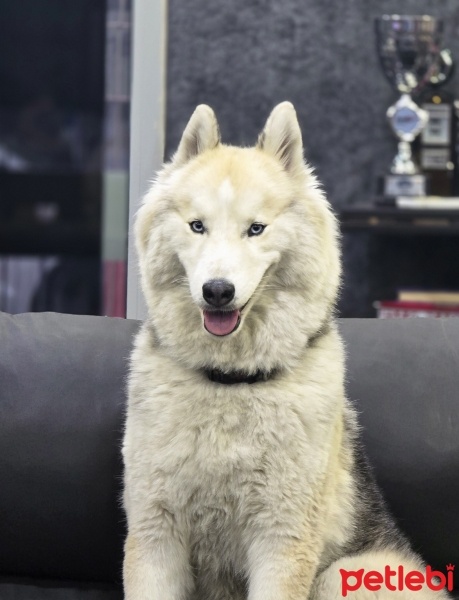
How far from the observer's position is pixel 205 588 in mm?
1564

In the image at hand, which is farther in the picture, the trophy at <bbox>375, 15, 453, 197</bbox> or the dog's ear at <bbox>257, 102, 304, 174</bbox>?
the trophy at <bbox>375, 15, 453, 197</bbox>

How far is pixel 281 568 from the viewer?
1.44 meters

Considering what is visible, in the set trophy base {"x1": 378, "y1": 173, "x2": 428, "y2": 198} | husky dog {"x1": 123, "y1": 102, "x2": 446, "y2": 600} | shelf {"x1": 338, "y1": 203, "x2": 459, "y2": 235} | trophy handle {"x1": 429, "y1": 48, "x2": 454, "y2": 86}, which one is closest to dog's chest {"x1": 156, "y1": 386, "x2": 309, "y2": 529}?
husky dog {"x1": 123, "y1": 102, "x2": 446, "y2": 600}

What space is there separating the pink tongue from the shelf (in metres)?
2.02

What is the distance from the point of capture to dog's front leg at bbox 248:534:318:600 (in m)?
1.44

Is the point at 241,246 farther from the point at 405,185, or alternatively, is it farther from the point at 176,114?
the point at 176,114

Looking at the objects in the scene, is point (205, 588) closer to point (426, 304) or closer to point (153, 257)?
point (153, 257)

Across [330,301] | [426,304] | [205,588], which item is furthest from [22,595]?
[426,304]

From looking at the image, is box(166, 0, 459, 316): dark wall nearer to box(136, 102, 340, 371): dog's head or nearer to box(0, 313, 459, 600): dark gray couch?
box(0, 313, 459, 600): dark gray couch

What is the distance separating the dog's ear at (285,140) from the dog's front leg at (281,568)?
0.64 metres

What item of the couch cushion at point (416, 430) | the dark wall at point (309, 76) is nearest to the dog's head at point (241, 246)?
the couch cushion at point (416, 430)

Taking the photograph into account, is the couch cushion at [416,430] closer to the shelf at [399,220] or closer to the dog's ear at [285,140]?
the dog's ear at [285,140]

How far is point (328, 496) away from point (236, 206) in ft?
1.69

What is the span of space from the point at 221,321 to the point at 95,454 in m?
0.50
